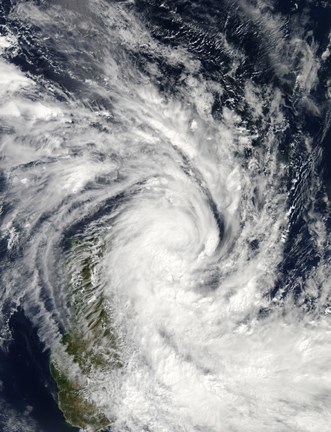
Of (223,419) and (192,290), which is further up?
(192,290)

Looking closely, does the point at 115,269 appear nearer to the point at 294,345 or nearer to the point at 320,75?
the point at 294,345

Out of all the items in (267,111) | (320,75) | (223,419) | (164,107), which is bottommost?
(223,419)

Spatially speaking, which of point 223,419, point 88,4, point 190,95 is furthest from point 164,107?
point 223,419

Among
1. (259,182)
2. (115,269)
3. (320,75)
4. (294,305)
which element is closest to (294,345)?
(294,305)

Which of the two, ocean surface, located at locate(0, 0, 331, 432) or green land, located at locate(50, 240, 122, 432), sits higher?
ocean surface, located at locate(0, 0, 331, 432)

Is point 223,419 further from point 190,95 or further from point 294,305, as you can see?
point 190,95

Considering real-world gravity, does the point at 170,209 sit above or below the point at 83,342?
above

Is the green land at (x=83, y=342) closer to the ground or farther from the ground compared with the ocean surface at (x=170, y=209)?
closer to the ground
